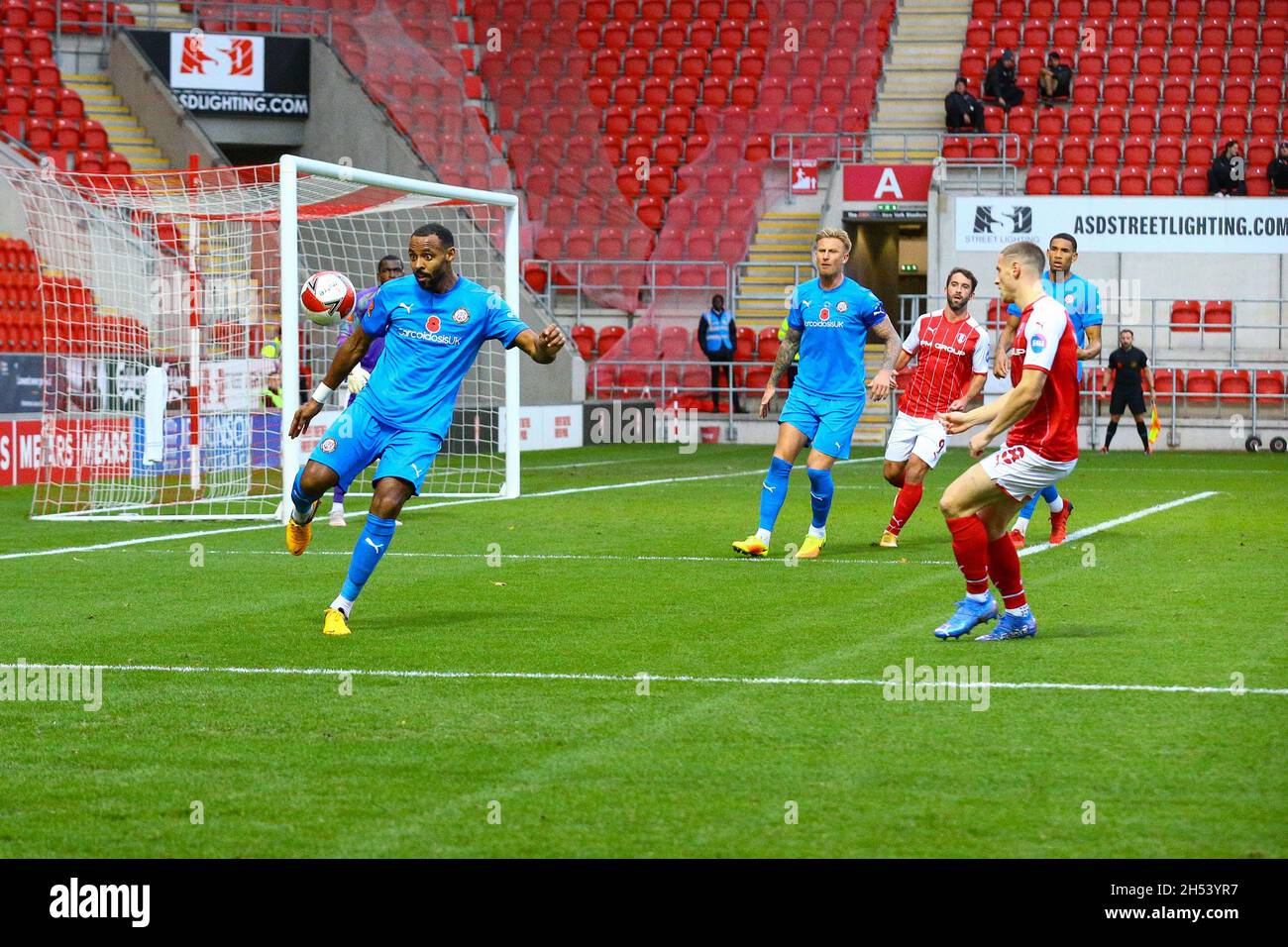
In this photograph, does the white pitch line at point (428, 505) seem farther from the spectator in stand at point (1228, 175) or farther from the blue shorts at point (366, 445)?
the spectator in stand at point (1228, 175)

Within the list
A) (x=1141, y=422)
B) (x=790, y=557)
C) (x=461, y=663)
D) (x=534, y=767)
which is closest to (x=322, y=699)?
(x=461, y=663)

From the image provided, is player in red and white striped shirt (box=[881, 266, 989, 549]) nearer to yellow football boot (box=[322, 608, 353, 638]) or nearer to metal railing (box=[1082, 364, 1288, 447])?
yellow football boot (box=[322, 608, 353, 638])

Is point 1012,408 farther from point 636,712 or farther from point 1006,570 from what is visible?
point 636,712

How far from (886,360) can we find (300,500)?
481 centimetres

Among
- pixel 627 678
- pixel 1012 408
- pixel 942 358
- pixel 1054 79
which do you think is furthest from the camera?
pixel 1054 79

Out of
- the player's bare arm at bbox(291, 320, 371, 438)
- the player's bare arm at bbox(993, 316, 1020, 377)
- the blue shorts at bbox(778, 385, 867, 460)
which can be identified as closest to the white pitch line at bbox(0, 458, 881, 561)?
the player's bare arm at bbox(291, 320, 371, 438)

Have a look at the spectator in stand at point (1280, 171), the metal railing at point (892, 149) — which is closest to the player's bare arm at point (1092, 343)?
the metal railing at point (892, 149)

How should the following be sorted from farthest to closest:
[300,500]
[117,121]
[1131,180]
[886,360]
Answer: [117,121], [1131,180], [886,360], [300,500]

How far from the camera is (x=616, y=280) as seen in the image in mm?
32219

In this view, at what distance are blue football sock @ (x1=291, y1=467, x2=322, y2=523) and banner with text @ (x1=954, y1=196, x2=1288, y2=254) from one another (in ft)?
68.8

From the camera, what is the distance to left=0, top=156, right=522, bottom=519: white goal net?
1775cm

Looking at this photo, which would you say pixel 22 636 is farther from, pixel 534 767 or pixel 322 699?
pixel 534 767

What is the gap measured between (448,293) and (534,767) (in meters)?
4.15

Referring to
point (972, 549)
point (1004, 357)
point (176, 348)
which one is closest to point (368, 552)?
point (972, 549)
